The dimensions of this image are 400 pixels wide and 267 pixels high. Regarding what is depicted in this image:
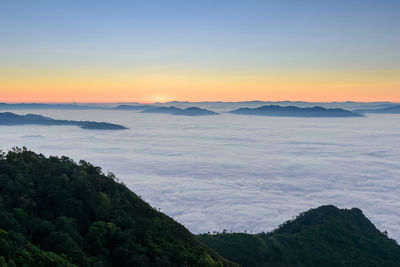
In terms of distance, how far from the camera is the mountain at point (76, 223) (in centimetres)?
2400

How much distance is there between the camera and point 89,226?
2967 cm

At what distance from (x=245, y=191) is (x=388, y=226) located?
51.8m

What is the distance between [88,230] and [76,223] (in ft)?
4.85

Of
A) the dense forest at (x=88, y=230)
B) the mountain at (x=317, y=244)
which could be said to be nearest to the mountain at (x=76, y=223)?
the dense forest at (x=88, y=230)

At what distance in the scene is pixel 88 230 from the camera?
2852cm

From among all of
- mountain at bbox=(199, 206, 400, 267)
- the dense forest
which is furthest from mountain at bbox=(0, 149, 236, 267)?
mountain at bbox=(199, 206, 400, 267)

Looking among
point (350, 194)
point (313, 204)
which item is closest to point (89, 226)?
point (313, 204)

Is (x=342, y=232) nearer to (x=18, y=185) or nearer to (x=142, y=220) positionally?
(x=142, y=220)

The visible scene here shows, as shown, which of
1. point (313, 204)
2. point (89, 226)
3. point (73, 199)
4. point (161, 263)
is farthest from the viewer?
point (313, 204)

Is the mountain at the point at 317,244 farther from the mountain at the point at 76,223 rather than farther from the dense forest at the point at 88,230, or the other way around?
the mountain at the point at 76,223

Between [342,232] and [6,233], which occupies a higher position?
[6,233]

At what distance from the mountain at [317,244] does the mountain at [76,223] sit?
1392 centimetres

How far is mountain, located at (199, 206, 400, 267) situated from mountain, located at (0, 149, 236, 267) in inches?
548

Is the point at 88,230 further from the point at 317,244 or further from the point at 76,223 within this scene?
the point at 317,244
